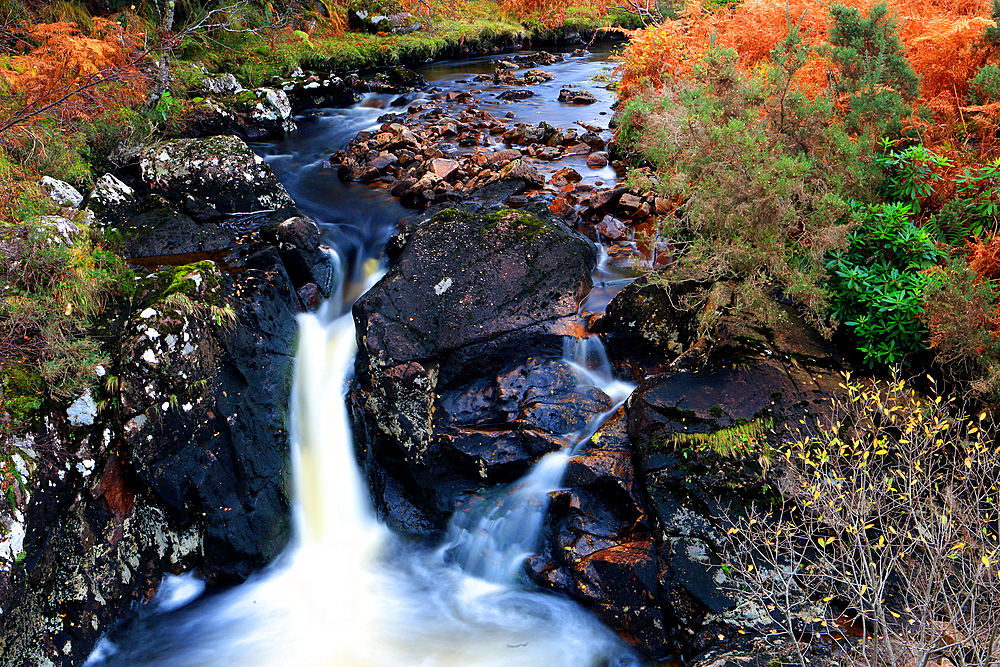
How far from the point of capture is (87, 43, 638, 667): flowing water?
5.95 meters

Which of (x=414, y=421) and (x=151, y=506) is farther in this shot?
(x=414, y=421)

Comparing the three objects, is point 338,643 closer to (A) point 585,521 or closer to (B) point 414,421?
(B) point 414,421

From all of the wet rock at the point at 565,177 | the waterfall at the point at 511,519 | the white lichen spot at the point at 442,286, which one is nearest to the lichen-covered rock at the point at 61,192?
the white lichen spot at the point at 442,286

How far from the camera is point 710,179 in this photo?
649 centimetres

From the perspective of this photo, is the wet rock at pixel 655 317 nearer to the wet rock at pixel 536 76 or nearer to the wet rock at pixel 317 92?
the wet rock at pixel 317 92

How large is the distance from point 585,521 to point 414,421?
223 cm

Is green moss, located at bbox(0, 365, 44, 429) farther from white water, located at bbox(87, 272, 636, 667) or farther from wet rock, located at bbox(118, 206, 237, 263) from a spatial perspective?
wet rock, located at bbox(118, 206, 237, 263)

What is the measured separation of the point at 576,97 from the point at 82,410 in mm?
14903

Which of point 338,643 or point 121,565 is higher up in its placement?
point 121,565

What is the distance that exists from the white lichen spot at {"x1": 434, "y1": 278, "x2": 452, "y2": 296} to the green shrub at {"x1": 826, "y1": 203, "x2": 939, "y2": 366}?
422cm

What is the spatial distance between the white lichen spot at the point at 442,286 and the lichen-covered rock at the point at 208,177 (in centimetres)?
464

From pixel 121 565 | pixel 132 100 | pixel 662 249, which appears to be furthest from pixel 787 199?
pixel 132 100

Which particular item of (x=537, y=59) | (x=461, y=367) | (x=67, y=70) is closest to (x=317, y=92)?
(x=67, y=70)

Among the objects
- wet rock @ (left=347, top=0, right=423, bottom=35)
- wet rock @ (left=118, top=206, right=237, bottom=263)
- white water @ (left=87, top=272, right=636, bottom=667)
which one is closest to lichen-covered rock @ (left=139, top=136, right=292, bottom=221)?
wet rock @ (left=118, top=206, right=237, bottom=263)
